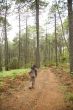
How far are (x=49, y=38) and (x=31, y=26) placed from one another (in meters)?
13.6

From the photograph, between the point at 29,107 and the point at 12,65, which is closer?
the point at 29,107

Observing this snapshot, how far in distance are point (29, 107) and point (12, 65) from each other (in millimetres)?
25835

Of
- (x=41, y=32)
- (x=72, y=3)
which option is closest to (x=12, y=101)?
(x=72, y=3)

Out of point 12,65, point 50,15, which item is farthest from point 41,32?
point 12,65

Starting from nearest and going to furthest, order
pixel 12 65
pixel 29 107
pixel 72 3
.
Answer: pixel 29 107
pixel 72 3
pixel 12 65

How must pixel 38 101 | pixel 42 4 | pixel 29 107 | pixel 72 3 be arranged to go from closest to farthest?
pixel 29 107, pixel 38 101, pixel 72 3, pixel 42 4

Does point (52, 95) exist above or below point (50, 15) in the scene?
below

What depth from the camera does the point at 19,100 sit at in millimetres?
9930

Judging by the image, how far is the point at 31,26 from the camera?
141 ft

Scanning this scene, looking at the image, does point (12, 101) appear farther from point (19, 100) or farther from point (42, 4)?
point (42, 4)

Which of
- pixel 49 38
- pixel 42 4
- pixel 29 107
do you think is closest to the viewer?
pixel 29 107

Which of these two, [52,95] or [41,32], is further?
[41,32]

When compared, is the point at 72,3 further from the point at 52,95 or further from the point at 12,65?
the point at 12,65

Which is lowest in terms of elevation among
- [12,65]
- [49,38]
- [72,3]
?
[12,65]
